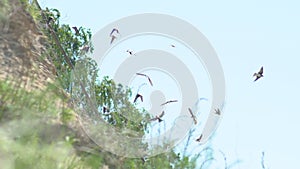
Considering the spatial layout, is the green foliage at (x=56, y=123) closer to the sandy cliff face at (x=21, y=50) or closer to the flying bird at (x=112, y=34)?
the sandy cliff face at (x=21, y=50)

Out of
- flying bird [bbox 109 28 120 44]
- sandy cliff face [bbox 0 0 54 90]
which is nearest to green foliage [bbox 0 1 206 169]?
sandy cliff face [bbox 0 0 54 90]

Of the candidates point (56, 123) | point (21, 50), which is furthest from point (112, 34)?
point (56, 123)

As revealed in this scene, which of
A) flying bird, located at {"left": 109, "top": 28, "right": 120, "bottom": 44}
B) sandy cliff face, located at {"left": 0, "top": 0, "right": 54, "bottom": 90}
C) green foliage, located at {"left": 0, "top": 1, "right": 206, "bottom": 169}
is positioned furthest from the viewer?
flying bird, located at {"left": 109, "top": 28, "right": 120, "bottom": 44}

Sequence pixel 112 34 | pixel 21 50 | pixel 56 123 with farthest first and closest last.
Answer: pixel 112 34 → pixel 21 50 → pixel 56 123

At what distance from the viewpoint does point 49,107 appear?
11.8 ft

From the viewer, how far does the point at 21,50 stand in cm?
426

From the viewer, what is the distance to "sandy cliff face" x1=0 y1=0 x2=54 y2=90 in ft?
12.8

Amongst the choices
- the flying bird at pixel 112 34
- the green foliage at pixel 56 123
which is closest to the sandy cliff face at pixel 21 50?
the green foliage at pixel 56 123

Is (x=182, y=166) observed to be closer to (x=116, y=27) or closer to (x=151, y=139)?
(x=151, y=139)

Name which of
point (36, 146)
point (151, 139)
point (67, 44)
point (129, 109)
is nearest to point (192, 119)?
point (151, 139)

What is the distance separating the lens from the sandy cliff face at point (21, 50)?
3.90 m

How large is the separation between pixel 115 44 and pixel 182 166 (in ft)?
5.36

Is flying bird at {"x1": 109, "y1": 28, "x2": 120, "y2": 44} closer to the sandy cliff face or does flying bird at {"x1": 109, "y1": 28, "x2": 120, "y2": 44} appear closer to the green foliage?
the green foliage

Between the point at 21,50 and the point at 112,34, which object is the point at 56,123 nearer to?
the point at 21,50
